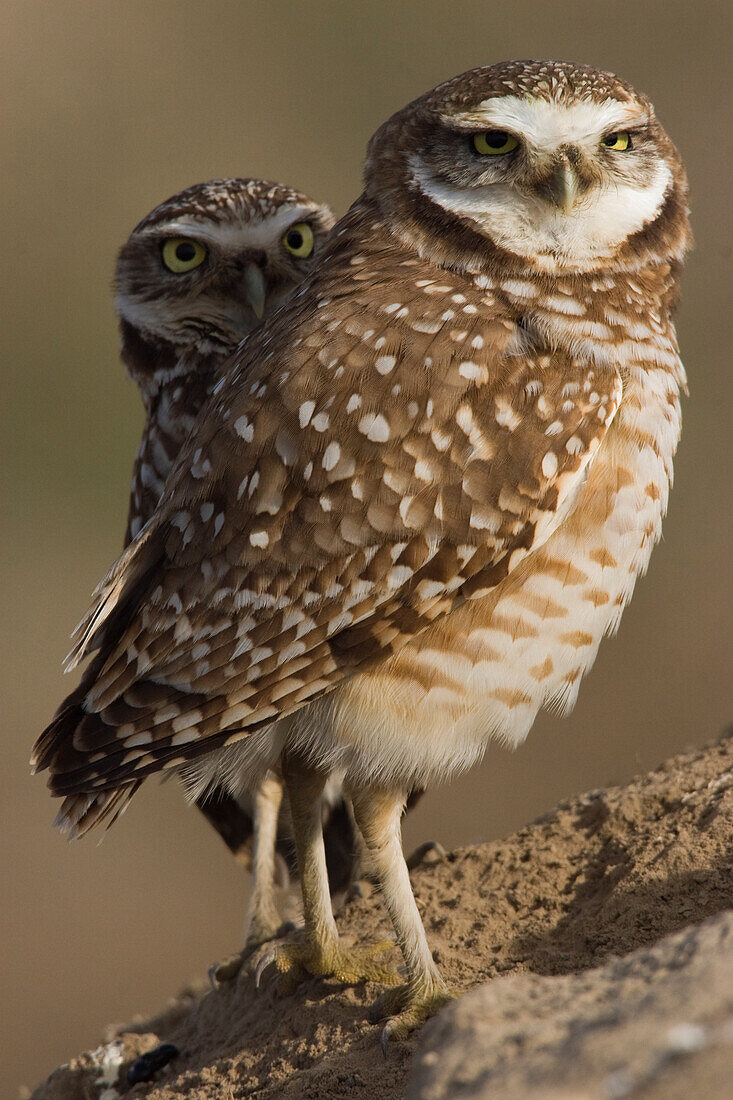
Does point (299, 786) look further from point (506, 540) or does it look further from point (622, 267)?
point (622, 267)

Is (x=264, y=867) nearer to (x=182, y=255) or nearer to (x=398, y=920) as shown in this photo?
(x=398, y=920)

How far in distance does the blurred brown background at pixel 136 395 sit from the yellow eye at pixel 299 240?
198 inches

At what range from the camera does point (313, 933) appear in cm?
334

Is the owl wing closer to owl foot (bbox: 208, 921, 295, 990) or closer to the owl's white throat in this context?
the owl's white throat

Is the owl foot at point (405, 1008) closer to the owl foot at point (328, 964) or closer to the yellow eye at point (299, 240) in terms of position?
the owl foot at point (328, 964)

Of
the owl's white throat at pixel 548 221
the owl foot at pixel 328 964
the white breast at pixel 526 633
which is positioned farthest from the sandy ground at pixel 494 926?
the owl's white throat at pixel 548 221

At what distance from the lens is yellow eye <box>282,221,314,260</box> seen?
13.2 feet

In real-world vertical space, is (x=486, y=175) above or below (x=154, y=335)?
below

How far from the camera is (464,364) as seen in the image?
9.30 ft

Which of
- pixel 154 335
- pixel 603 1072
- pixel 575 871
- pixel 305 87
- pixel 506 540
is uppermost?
pixel 305 87

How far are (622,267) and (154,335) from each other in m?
1.63

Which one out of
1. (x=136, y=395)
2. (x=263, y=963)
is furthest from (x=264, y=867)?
(x=136, y=395)

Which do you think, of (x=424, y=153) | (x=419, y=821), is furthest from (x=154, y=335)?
(x=419, y=821)

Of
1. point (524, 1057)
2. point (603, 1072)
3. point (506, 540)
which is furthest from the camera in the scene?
point (506, 540)
